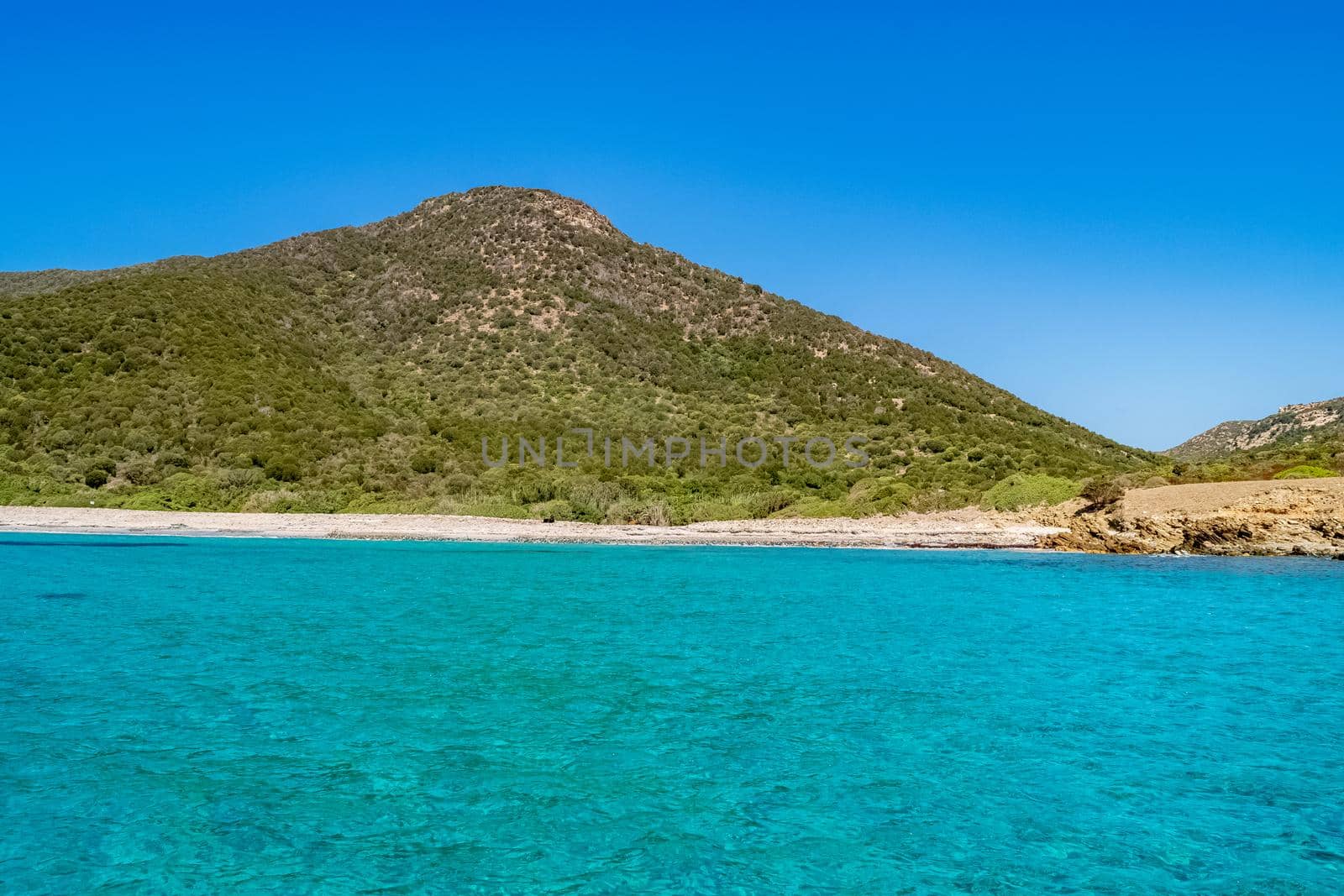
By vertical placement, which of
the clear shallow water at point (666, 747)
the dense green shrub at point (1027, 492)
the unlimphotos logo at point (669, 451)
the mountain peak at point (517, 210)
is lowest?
the clear shallow water at point (666, 747)

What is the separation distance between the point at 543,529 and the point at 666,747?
2350 cm

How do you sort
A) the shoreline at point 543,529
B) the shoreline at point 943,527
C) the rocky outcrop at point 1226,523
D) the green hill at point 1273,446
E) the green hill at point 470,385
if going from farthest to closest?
the green hill at point 470,385 → the green hill at point 1273,446 → the shoreline at point 543,529 → the shoreline at point 943,527 → the rocky outcrop at point 1226,523

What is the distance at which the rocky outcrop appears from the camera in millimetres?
24578

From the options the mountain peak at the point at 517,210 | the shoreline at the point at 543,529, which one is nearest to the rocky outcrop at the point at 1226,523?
the shoreline at the point at 543,529

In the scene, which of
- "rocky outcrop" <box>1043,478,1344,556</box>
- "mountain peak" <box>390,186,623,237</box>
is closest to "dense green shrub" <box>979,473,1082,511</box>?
"rocky outcrop" <box>1043,478,1344,556</box>

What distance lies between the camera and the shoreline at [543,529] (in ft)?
91.2

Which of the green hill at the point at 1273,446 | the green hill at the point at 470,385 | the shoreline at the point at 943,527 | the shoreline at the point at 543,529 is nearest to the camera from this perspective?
the shoreline at the point at 943,527

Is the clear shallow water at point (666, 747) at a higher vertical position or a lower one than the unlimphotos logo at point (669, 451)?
lower

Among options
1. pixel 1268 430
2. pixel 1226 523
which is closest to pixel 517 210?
pixel 1226 523

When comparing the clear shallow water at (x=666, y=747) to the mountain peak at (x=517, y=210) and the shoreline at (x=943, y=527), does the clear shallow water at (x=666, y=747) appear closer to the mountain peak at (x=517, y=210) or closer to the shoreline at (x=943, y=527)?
the shoreline at (x=943, y=527)

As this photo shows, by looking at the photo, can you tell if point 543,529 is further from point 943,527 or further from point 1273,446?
point 1273,446

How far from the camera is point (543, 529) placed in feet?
99.6

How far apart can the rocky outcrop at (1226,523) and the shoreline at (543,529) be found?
5.15 feet

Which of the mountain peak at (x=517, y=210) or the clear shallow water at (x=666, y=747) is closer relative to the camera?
the clear shallow water at (x=666, y=747)
